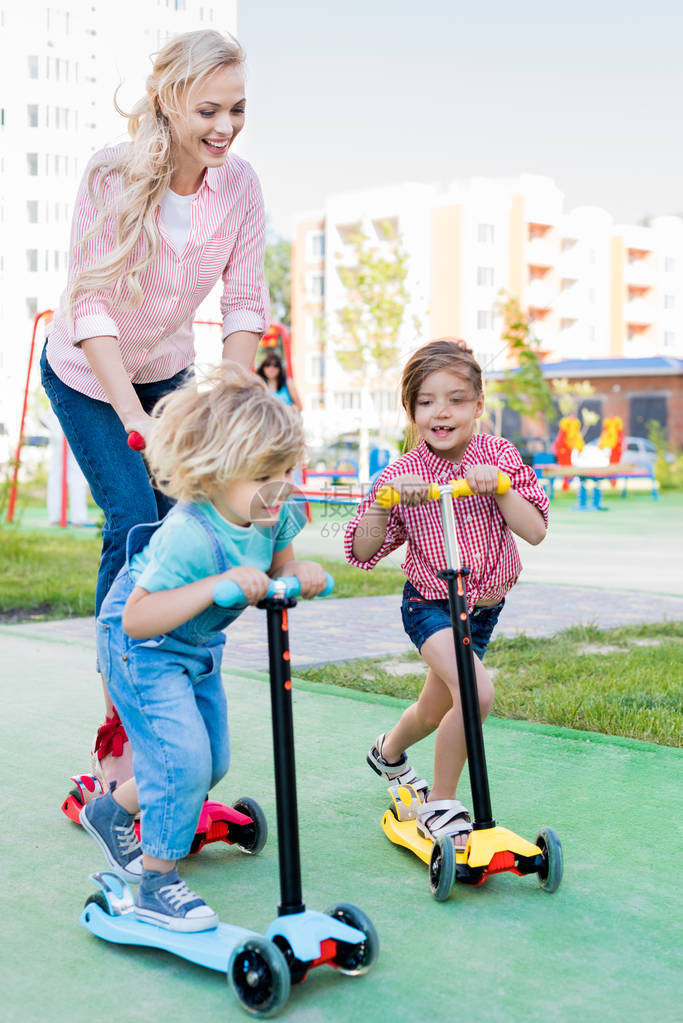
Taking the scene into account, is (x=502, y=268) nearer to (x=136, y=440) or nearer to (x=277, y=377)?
(x=277, y=377)

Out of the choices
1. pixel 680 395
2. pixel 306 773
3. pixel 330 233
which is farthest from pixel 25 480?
pixel 330 233

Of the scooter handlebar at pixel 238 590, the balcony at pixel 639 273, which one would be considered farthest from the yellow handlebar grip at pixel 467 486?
the balcony at pixel 639 273

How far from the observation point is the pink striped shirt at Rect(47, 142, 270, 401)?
2695 mm

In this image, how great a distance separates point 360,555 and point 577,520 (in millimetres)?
11177

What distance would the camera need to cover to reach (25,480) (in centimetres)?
1923

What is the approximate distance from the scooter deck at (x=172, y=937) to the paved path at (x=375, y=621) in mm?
2494

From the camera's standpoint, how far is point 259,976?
6.01 ft

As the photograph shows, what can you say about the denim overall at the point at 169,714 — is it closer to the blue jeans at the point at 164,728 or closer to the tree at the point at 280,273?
the blue jeans at the point at 164,728

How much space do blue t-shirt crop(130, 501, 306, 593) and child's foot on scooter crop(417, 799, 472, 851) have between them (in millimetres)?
761

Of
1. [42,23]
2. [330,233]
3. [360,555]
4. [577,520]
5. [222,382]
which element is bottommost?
[577,520]

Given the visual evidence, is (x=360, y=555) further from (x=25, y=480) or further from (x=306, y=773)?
(x=25, y=480)

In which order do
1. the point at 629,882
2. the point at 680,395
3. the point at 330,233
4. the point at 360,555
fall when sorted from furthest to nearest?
the point at 330,233
the point at 680,395
the point at 360,555
the point at 629,882

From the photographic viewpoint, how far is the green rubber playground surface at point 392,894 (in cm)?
188

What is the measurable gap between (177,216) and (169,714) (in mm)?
1192
